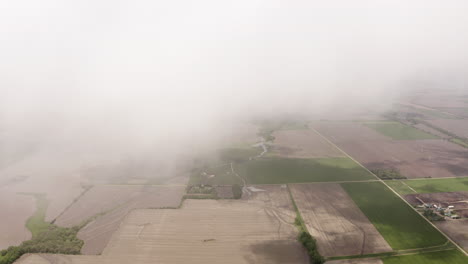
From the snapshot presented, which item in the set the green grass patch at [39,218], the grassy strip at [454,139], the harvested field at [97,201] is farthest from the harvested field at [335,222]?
the grassy strip at [454,139]

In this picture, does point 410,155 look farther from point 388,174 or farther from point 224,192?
point 224,192

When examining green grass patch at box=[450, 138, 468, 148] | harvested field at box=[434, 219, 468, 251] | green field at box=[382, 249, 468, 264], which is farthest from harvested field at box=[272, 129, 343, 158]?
green field at box=[382, 249, 468, 264]

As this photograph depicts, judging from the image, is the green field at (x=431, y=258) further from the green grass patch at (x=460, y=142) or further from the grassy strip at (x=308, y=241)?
the green grass patch at (x=460, y=142)

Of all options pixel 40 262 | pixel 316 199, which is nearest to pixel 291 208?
pixel 316 199

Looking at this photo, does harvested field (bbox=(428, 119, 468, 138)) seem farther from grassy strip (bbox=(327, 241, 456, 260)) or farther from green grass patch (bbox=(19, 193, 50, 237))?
green grass patch (bbox=(19, 193, 50, 237))

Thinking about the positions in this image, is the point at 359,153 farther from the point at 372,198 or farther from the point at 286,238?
the point at 286,238

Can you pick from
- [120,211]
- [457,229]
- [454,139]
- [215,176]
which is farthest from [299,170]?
[454,139]
